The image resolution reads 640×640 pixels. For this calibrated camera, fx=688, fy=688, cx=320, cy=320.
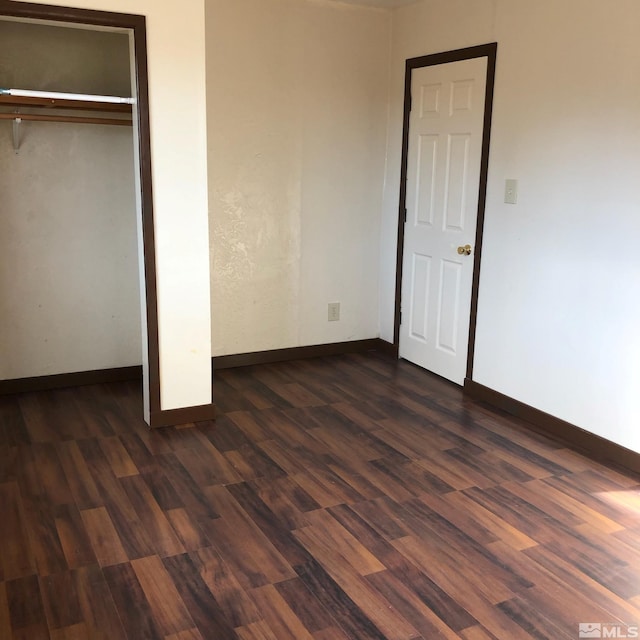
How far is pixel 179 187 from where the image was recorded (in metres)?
3.58

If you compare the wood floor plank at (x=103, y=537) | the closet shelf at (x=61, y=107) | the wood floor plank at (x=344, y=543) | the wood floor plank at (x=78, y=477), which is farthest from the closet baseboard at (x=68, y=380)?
the wood floor plank at (x=344, y=543)

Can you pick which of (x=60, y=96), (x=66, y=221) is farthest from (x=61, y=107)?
(x=66, y=221)

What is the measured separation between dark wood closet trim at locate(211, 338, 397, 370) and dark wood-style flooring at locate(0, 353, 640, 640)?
0.72 metres

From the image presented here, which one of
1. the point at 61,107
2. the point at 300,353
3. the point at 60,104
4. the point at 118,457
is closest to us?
the point at 118,457

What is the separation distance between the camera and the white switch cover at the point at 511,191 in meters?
3.94

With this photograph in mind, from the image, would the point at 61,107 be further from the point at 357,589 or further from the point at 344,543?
the point at 357,589

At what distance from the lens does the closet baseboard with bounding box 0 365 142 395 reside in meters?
4.23

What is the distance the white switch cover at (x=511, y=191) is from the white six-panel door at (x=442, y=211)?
0.27 metres

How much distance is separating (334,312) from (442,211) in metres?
1.15

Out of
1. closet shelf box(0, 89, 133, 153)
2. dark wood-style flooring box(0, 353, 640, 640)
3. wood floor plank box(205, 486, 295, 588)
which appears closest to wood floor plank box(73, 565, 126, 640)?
dark wood-style flooring box(0, 353, 640, 640)

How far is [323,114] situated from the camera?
15.9ft

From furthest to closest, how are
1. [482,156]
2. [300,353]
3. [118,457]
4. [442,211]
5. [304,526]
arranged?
[300,353]
[442,211]
[482,156]
[118,457]
[304,526]

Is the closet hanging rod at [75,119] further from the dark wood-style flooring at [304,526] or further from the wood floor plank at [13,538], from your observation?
the wood floor plank at [13,538]

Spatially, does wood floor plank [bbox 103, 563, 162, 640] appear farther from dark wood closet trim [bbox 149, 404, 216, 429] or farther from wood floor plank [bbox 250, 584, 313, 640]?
dark wood closet trim [bbox 149, 404, 216, 429]
